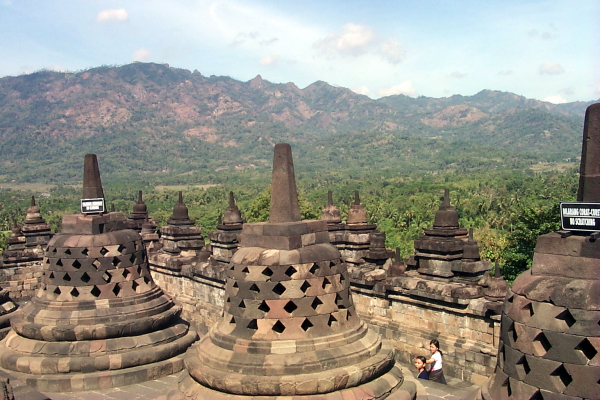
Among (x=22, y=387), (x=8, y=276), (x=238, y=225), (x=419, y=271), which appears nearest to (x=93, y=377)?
(x=22, y=387)

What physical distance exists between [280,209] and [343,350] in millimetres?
1494

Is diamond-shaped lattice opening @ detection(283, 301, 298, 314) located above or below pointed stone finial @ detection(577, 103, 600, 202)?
below

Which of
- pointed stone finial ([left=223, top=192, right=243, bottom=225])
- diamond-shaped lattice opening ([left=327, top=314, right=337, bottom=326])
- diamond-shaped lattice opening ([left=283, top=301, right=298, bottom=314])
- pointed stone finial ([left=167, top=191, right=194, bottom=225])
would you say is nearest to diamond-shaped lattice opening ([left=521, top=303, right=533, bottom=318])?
diamond-shaped lattice opening ([left=327, top=314, right=337, bottom=326])

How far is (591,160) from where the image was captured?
12.5 ft

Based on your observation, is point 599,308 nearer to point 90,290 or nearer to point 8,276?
point 90,290

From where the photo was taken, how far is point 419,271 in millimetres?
10438

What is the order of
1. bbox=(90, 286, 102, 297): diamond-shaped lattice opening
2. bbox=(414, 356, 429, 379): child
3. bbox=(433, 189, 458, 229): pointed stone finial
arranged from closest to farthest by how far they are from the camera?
bbox=(90, 286, 102, 297): diamond-shaped lattice opening, bbox=(414, 356, 429, 379): child, bbox=(433, 189, 458, 229): pointed stone finial

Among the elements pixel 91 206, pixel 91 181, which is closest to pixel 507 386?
pixel 91 206

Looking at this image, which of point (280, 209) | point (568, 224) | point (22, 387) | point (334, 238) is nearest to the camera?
point (568, 224)

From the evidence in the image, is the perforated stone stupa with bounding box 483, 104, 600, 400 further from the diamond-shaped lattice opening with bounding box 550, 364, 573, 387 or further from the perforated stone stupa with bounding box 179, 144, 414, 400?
the perforated stone stupa with bounding box 179, 144, 414, 400

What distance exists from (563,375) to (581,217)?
3.39 ft

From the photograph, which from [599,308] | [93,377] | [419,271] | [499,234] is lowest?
[499,234]

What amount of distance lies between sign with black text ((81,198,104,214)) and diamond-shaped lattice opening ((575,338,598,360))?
6508 mm

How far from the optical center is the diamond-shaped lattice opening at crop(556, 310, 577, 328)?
3529 millimetres
